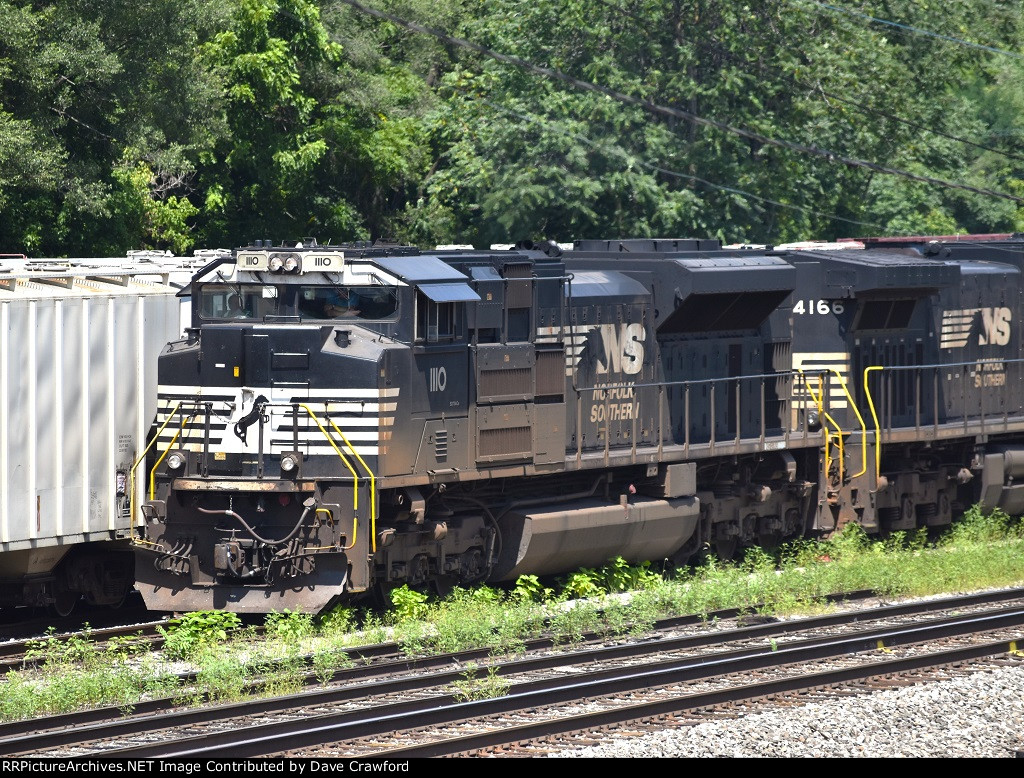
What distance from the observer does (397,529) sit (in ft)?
43.9

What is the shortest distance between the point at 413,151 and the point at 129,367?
19.5 metres

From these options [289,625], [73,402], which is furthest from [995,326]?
[73,402]

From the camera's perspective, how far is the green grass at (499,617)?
10.7m

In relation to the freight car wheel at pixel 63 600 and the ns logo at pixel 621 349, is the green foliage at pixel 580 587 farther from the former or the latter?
the freight car wheel at pixel 63 600

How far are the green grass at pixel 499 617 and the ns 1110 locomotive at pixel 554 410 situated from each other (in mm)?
325

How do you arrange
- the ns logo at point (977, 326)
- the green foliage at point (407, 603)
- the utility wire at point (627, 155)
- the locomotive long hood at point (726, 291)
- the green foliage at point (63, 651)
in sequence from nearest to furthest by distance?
the green foliage at point (63, 651) < the green foliage at point (407, 603) < the locomotive long hood at point (726, 291) < the ns logo at point (977, 326) < the utility wire at point (627, 155)

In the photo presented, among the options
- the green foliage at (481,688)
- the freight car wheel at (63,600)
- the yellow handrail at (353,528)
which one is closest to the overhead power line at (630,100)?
the yellow handrail at (353,528)

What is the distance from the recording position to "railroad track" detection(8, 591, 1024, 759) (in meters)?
9.09

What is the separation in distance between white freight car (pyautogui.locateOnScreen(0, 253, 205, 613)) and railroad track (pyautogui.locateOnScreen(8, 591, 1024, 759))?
3.27 meters

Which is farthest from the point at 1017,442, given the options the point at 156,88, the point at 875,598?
the point at 156,88

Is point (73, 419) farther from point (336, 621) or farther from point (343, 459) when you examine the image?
point (336, 621)

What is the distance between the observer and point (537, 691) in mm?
10344

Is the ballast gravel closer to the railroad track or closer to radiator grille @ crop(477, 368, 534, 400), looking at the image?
the railroad track

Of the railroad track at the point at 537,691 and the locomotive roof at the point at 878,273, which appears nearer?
the railroad track at the point at 537,691
